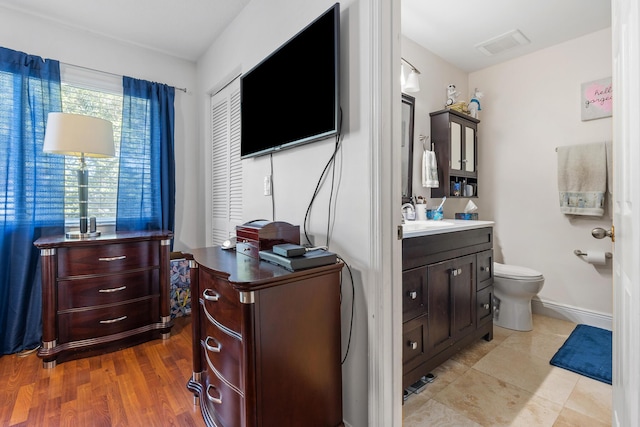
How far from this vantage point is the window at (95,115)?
94.7 inches

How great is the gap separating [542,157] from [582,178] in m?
0.39

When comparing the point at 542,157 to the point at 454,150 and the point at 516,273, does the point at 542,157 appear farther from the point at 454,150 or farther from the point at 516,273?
the point at 516,273

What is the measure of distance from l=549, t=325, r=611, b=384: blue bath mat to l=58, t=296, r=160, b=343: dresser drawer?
9.44ft

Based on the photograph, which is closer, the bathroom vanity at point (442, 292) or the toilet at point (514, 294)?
the bathroom vanity at point (442, 292)

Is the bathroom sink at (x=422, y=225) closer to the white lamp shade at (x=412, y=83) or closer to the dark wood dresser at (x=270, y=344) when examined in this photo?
the dark wood dresser at (x=270, y=344)

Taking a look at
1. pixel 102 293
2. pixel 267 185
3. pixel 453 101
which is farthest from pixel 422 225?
pixel 102 293

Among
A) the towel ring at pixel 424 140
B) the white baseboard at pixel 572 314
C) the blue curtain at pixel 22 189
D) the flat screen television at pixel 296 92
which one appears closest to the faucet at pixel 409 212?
the towel ring at pixel 424 140

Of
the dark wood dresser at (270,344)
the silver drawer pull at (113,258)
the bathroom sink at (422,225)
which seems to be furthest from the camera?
the silver drawer pull at (113,258)

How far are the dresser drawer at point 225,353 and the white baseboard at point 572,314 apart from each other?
9.91 feet

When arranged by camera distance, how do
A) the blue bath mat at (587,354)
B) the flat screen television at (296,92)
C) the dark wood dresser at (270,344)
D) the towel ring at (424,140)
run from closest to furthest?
the dark wood dresser at (270,344) → the flat screen television at (296,92) → the blue bath mat at (587,354) → the towel ring at (424,140)

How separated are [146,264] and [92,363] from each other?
2.30ft

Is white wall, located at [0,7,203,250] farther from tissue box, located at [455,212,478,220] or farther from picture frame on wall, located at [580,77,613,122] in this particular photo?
picture frame on wall, located at [580,77,613,122]

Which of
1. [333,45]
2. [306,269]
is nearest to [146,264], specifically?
[306,269]

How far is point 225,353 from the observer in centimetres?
119
